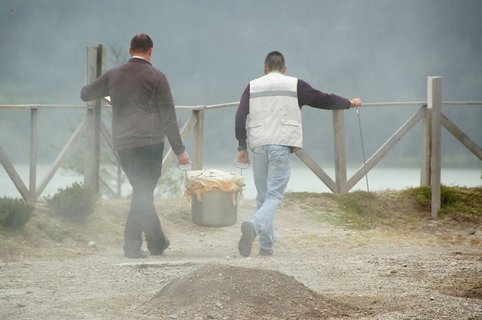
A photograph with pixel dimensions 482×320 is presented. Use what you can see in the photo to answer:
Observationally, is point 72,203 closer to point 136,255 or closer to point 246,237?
point 136,255

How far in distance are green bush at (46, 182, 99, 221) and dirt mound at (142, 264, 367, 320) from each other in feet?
13.9

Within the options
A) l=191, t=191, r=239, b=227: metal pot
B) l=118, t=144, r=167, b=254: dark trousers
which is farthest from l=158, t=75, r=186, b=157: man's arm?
l=191, t=191, r=239, b=227: metal pot

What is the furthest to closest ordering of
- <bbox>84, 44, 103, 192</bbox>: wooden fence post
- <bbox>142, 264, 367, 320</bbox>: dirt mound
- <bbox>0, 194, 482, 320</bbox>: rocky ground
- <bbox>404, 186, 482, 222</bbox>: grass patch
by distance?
1. <bbox>404, 186, 482, 222</bbox>: grass patch
2. <bbox>84, 44, 103, 192</bbox>: wooden fence post
3. <bbox>0, 194, 482, 320</bbox>: rocky ground
4. <bbox>142, 264, 367, 320</bbox>: dirt mound

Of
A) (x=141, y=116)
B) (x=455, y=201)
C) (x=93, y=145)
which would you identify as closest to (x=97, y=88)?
(x=141, y=116)

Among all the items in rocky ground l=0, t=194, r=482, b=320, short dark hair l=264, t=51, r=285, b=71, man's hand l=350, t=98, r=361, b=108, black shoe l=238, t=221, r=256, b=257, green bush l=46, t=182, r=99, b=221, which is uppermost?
short dark hair l=264, t=51, r=285, b=71

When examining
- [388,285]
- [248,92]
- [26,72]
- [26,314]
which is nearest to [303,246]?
[248,92]

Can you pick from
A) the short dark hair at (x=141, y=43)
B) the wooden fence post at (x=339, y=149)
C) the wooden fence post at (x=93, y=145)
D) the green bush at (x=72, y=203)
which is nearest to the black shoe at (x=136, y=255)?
the green bush at (x=72, y=203)

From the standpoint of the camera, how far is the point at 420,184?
14312 millimetres

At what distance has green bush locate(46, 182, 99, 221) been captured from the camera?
36.0 feet

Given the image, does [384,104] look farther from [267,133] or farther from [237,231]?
[267,133]

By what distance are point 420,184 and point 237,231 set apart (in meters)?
3.32

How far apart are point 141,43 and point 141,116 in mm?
678

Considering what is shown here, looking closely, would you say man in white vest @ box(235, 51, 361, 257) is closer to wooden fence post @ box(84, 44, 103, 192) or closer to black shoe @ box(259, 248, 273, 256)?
black shoe @ box(259, 248, 273, 256)

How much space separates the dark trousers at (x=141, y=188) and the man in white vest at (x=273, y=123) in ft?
2.80
